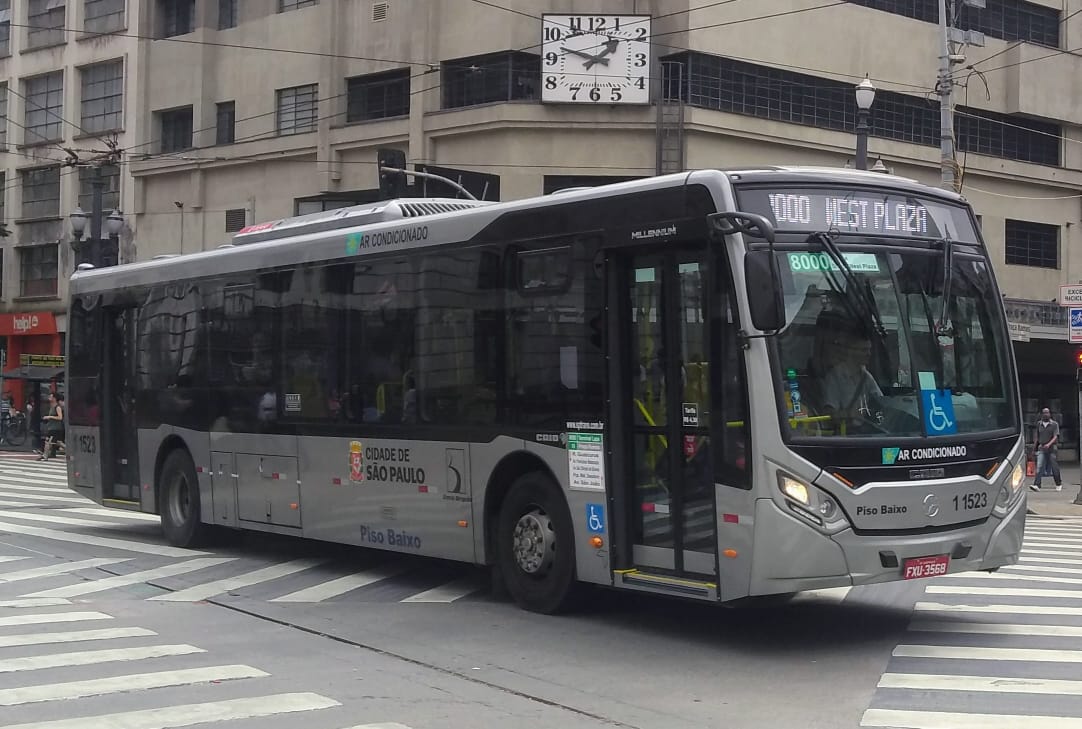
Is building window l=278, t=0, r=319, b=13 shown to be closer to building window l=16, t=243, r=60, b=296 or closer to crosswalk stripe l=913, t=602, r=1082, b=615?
building window l=16, t=243, r=60, b=296

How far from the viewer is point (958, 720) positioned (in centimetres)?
799

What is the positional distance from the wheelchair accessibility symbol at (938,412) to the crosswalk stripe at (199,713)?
4.57 m

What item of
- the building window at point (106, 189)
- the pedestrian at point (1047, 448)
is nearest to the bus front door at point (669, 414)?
the pedestrian at point (1047, 448)

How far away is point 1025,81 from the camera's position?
1563 inches

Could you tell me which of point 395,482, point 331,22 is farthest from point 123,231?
point 395,482

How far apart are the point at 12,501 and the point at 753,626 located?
16.2 metres

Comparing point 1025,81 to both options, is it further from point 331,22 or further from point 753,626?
point 753,626

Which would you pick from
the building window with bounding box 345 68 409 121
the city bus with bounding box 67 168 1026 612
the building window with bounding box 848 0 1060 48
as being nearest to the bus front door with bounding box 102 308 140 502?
the city bus with bounding box 67 168 1026 612

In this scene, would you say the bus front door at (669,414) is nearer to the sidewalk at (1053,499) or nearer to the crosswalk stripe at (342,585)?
the crosswalk stripe at (342,585)

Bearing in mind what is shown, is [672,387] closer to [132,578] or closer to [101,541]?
[132,578]

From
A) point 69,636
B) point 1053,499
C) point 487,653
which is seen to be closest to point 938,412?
point 487,653

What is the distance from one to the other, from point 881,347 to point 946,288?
3.01 feet

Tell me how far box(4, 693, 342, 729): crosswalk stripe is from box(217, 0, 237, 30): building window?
36.6 m

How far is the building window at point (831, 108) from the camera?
33.6 meters
